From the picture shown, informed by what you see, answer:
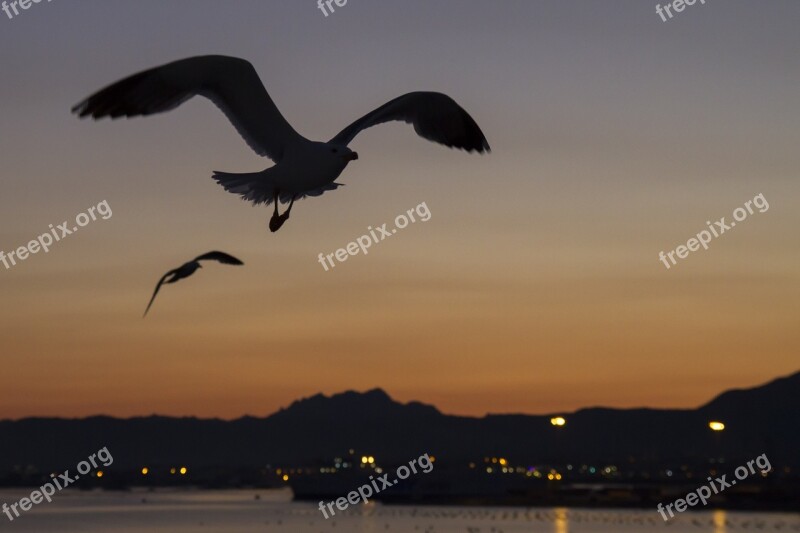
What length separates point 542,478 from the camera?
474 ft

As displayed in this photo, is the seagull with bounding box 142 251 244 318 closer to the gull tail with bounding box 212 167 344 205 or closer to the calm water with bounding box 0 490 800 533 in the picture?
the gull tail with bounding box 212 167 344 205

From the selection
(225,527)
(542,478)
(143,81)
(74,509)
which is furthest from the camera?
(74,509)

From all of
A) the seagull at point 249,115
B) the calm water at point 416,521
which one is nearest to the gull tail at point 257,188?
the seagull at point 249,115

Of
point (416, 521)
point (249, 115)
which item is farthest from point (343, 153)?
point (416, 521)

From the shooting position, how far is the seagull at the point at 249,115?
1074 cm

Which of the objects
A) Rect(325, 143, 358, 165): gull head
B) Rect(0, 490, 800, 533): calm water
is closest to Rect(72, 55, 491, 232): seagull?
Rect(325, 143, 358, 165): gull head

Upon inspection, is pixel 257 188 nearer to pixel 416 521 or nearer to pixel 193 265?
pixel 193 265

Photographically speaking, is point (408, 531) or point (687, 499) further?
point (687, 499)

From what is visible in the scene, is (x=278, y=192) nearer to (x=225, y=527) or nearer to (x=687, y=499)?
(x=687, y=499)

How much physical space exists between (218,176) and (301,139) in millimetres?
777

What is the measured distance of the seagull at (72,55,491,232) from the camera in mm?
10742

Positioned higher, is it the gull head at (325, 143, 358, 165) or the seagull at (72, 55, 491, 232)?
the seagull at (72, 55, 491, 232)

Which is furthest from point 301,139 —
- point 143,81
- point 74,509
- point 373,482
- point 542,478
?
point 74,509

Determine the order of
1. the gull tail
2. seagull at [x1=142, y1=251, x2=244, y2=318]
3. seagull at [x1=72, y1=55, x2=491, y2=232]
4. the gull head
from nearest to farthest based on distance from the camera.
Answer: seagull at [x1=72, y1=55, x2=491, y2=232] < the gull head < the gull tail < seagull at [x1=142, y1=251, x2=244, y2=318]
